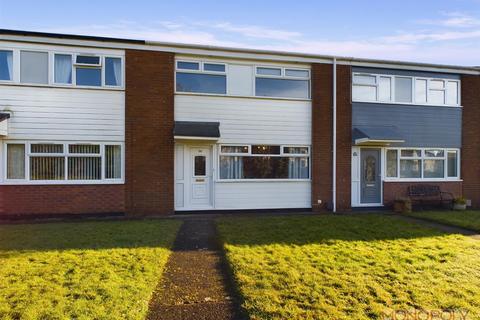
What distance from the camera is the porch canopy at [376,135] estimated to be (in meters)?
10.6

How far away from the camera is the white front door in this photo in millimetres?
10195

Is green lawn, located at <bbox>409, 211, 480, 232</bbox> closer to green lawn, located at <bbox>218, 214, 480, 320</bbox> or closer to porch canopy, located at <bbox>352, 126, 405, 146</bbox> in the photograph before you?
green lawn, located at <bbox>218, 214, 480, 320</bbox>

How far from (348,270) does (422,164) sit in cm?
A: 893

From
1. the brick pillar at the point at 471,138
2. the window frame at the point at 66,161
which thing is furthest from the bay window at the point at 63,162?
the brick pillar at the point at 471,138

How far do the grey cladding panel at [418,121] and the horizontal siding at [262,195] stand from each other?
10.3 feet

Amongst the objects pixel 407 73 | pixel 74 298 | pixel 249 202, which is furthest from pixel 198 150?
pixel 407 73

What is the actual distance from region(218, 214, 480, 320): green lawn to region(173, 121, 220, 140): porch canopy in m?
2.97

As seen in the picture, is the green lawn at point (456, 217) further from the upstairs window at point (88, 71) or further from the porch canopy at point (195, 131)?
the upstairs window at point (88, 71)

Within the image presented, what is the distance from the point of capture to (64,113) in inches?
369

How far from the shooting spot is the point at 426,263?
5.09m

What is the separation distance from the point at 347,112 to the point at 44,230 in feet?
32.6

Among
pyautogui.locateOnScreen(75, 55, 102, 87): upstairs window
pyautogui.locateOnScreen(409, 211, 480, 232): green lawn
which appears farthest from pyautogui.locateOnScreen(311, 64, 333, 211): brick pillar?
pyautogui.locateOnScreen(75, 55, 102, 87): upstairs window

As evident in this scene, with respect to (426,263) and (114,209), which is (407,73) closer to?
(426,263)

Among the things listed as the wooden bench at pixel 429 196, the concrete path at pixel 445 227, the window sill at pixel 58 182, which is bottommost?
the concrete path at pixel 445 227
